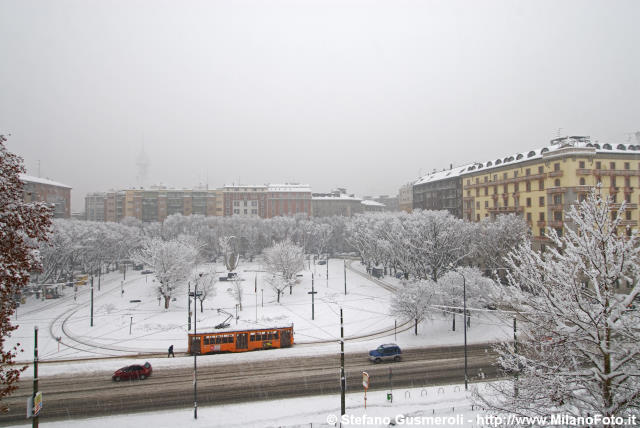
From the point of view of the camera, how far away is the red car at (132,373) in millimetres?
23641

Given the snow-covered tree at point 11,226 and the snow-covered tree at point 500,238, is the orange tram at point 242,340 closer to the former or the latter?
the snow-covered tree at point 11,226

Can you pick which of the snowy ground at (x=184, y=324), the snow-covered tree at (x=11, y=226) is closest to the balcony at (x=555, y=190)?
the snowy ground at (x=184, y=324)

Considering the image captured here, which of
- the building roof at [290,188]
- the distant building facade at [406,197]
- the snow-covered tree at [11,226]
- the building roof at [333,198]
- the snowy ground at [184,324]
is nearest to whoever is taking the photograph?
the snow-covered tree at [11,226]

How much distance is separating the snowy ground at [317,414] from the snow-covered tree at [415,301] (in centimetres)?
1032

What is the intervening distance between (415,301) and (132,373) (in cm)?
2281

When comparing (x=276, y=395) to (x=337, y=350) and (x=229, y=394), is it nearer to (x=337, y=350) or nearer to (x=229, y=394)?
(x=229, y=394)

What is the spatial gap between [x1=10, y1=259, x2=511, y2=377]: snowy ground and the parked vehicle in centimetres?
302

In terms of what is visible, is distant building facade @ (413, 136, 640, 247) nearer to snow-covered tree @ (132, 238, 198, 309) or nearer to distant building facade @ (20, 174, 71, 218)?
snow-covered tree @ (132, 238, 198, 309)

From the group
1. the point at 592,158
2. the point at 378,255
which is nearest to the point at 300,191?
the point at 378,255

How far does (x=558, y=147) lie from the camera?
5103 centimetres

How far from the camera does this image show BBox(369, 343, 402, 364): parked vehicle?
85.9 feet

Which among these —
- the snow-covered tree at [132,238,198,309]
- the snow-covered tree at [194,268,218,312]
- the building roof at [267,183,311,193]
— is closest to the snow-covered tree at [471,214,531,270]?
the snow-covered tree at [194,268,218,312]

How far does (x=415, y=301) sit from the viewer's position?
30.8 m

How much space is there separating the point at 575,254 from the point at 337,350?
72.9 ft
